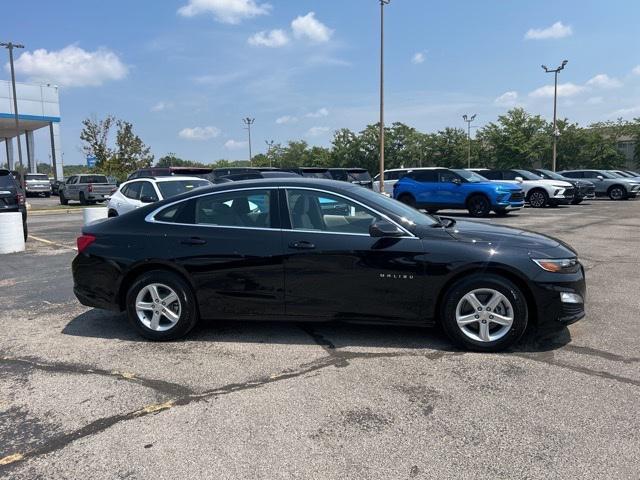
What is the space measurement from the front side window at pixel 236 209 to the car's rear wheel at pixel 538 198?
20246 millimetres

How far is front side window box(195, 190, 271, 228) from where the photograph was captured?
16.1 feet

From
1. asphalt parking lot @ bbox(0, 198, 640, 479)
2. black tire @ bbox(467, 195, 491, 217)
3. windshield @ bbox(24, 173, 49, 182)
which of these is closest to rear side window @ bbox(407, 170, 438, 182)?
black tire @ bbox(467, 195, 491, 217)

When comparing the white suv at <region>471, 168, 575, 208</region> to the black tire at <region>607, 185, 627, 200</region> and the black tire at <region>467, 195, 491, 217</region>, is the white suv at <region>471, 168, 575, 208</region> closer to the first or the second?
the black tire at <region>467, 195, 491, 217</region>

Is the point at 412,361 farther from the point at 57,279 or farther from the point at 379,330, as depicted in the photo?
the point at 57,279

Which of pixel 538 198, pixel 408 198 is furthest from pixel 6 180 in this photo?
pixel 538 198

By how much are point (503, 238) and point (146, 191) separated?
31.6ft

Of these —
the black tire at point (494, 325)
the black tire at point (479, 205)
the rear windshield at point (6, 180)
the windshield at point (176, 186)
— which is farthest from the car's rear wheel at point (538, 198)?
the black tire at point (494, 325)

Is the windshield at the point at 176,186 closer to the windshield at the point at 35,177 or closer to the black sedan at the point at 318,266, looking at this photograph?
the black sedan at the point at 318,266

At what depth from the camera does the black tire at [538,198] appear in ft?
73.7

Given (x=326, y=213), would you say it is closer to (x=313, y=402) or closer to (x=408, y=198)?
(x=313, y=402)

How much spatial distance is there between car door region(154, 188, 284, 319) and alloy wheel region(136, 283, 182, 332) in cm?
26

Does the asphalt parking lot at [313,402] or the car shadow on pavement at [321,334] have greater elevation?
the car shadow on pavement at [321,334]

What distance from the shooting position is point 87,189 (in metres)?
28.8

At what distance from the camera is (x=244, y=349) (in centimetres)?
472
